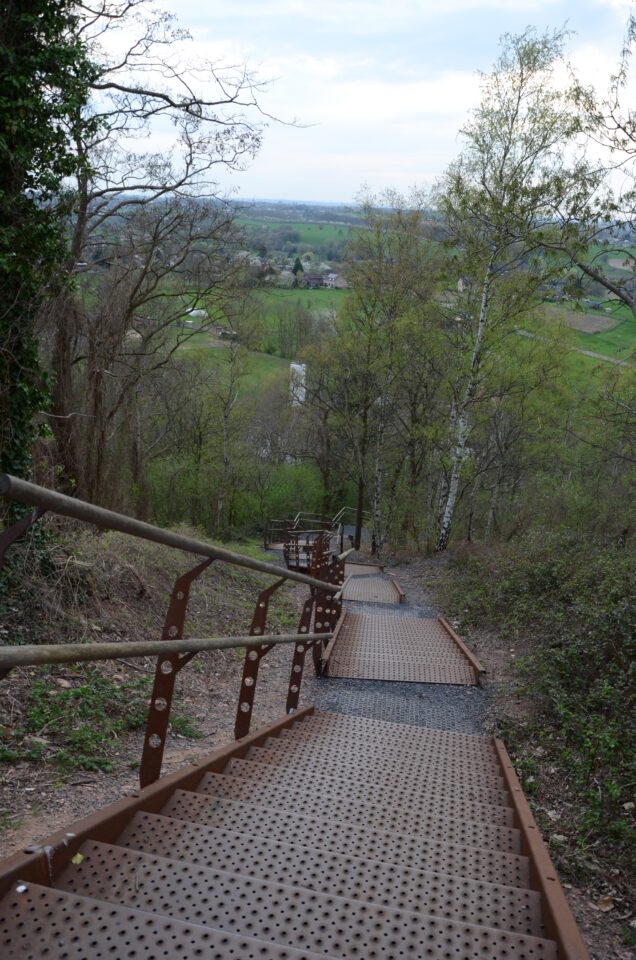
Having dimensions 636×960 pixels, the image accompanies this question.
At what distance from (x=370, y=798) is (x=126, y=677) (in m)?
3.15

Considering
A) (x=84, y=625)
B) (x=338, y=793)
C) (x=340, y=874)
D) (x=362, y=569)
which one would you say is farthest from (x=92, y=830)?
(x=362, y=569)

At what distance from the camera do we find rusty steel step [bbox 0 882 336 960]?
1650 millimetres

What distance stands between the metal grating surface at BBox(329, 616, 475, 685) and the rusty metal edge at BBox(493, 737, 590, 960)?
4.09 meters

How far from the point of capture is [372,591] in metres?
15.6

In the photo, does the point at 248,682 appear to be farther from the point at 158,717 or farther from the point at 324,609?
the point at 324,609

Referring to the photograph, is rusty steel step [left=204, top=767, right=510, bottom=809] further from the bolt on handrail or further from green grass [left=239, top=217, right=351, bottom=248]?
green grass [left=239, top=217, right=351, bottom=248]

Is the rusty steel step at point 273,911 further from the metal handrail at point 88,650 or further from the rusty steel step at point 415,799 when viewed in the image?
the rusty steel step at point 415,799

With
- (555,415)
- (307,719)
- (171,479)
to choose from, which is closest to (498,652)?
(307,719)

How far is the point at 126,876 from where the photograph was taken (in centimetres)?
205

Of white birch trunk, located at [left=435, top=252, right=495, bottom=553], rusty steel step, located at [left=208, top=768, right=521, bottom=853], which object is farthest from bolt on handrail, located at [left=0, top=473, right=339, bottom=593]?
white birch trunk, located at [left=435, top=252, right=495, bottom=553]

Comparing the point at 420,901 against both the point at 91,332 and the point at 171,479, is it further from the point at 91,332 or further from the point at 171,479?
the point at 171,479

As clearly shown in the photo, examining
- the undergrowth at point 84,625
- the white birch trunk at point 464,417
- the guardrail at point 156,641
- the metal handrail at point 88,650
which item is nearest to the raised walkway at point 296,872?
the guardrail at point 156,641

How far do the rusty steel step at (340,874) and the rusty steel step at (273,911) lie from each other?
0.16 metres

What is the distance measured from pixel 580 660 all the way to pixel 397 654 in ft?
7.88
